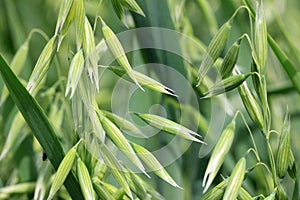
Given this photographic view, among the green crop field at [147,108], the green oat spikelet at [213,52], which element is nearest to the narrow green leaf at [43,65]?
the green crop field at [147,108]

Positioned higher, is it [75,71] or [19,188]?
[75,71]

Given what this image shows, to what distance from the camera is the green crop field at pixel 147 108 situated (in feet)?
1.53

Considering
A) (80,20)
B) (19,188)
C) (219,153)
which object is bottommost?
(19,188)

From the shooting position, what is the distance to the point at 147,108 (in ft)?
2.22

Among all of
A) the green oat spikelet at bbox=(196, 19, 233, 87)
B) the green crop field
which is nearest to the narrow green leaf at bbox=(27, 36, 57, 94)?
the green crop field

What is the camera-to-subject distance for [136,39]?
0.66 m

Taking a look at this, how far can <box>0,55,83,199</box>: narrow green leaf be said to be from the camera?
0.48 m

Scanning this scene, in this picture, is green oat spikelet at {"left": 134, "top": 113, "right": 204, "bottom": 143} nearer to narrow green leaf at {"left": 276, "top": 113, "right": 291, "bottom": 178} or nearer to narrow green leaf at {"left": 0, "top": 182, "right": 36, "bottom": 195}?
narrow green leaf at {"left": 276, "top": 113, "right": 291, "bottom": 178}

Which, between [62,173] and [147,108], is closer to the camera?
[62,173]

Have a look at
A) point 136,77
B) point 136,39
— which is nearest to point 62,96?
point 136,39

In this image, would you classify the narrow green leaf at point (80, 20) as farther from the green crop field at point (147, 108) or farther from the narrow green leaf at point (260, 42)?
the narrow green leaf at point (260, 42)

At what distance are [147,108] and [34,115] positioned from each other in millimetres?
214

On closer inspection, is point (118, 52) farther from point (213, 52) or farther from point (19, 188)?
point (19, 188)

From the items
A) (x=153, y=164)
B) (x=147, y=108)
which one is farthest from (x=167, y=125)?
(x=147, y=108)
